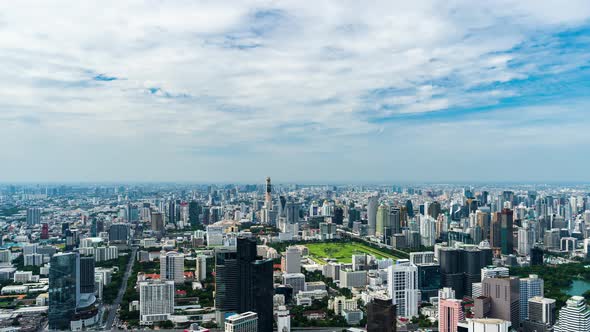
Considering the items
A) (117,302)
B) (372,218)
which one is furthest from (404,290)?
(372,218)

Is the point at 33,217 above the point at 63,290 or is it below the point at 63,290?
above

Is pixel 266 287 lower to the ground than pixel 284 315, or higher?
higher

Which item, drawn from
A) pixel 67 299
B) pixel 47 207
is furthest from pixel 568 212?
pixel 47 207

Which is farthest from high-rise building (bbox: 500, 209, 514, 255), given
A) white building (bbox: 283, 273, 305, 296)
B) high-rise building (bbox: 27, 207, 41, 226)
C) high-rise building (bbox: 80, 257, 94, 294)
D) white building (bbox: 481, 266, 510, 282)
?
high-rise building (bbox: 27, 207, 41, 226)

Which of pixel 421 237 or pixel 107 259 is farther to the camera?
pixel 421 237

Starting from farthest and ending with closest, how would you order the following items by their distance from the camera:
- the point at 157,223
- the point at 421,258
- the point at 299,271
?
the point at 157,223, the point at 299,271, the point at 421,258

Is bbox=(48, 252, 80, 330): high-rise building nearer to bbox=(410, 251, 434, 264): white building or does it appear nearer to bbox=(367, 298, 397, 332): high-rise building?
bbox=(367, 298, 397, 332): high-rise building

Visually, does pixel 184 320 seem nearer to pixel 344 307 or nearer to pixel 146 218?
pixel 344 307

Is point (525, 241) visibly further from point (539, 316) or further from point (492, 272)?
point (539, 316)
